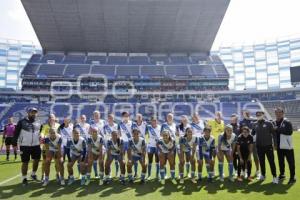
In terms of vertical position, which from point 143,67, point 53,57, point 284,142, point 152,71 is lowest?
point 284,142

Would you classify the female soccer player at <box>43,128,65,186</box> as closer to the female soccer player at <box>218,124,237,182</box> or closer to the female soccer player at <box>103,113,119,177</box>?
the female soccer player at <box>103,113,119,177</box>

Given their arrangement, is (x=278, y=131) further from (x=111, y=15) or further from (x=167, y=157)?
(x=111, y=15)

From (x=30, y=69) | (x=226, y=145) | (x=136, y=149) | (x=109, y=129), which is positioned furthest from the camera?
(x=30, y=69)

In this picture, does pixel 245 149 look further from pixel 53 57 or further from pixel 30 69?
pixel 53 57

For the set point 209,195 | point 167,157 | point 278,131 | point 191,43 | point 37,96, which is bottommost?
point 209,195

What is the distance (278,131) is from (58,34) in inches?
2023

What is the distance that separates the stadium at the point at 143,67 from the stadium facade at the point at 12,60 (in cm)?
31

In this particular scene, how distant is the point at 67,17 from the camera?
1949 inches

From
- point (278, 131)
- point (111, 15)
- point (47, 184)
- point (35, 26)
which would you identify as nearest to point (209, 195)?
point (278, 131)

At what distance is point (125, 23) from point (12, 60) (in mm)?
31522

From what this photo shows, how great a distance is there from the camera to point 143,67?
6153 cm

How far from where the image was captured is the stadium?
4884cm

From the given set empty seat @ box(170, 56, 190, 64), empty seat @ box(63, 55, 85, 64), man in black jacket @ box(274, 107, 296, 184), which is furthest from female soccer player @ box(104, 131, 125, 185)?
empty seat @ box(170, 56, 190, 64)

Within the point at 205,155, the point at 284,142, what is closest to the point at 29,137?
the point at 205,155
